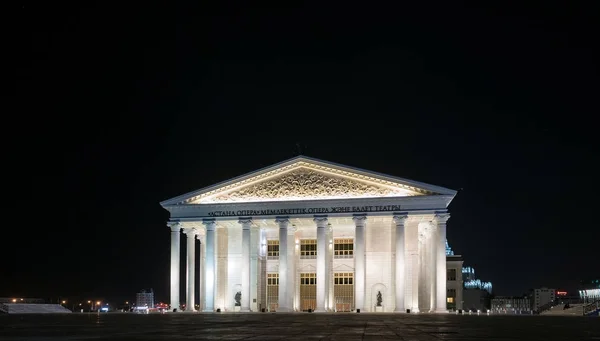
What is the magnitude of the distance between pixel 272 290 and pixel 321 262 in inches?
384

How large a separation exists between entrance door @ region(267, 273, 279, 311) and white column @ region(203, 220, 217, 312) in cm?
648

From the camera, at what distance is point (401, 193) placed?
213ft

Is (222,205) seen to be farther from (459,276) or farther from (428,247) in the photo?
(459,276)

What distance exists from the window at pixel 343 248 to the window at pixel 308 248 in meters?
2.13

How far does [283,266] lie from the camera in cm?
6700

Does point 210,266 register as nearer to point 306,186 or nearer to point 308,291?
point 308,291

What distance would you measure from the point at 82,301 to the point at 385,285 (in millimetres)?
45745

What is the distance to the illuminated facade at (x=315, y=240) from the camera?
64750 millimetres

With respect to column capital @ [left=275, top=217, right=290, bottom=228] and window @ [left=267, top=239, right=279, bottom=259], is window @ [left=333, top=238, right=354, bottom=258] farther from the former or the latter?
column capital @ [left=275, top=217, right=290, bottom=228]

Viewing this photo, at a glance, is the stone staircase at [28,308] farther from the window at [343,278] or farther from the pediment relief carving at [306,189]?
the window at [343,278]

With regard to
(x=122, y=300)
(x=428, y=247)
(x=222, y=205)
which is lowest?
(x=122, y=300)

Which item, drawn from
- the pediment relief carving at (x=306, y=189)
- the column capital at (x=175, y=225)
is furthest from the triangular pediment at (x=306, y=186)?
the column capital at (x=175, y=225)

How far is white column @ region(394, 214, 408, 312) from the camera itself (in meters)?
63.7

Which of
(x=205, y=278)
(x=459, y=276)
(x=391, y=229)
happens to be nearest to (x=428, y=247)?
(x=391, y=229)
